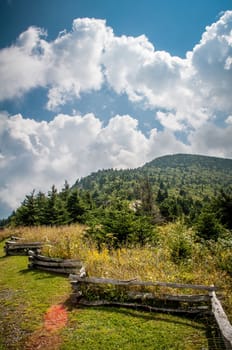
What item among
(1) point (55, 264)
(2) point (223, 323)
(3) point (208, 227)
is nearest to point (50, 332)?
(2) point (223, 323)

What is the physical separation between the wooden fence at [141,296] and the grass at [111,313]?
252 mm

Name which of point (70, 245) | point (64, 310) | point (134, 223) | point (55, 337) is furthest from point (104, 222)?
point (55, 337)

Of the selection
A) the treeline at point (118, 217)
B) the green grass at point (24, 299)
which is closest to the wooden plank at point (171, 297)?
the green grass at point (24, 299)

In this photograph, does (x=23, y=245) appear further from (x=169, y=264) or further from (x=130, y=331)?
(x=130, y=331)

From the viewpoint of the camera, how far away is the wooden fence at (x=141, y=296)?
598 cm

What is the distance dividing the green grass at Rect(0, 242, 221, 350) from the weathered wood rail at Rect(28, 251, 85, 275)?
1835 millimetres

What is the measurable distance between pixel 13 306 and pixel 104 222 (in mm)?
6798

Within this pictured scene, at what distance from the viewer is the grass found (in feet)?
16.4

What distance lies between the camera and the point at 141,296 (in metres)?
6.51

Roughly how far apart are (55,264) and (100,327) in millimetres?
5333

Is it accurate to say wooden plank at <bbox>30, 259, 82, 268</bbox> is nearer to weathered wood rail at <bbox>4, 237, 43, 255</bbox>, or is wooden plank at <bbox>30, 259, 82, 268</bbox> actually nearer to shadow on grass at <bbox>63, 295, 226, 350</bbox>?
shadow on grass at <bbox>63, 295, 226, 350</bbox>

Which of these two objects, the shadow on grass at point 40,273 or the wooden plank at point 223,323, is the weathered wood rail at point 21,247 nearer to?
the shadow on grass at point 40,273

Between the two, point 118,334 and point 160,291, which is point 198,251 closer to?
point 160,291

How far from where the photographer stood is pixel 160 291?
656cm
